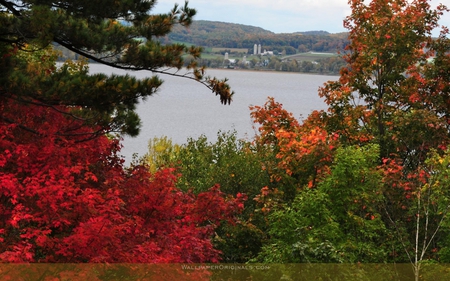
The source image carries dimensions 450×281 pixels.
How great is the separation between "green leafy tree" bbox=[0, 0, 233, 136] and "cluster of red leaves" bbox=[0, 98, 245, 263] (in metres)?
0.43

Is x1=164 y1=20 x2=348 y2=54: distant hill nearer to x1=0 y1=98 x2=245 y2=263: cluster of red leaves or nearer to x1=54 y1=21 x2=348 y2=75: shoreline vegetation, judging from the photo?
x1=54 y1=21 x2=348 y2=75: shoreline vegetation

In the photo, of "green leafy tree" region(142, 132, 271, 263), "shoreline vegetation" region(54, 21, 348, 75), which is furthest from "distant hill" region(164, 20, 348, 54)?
"green leafy tree" region(142, 132, 271, 263)

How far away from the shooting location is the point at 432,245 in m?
11.7

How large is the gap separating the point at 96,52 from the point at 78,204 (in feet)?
12.9

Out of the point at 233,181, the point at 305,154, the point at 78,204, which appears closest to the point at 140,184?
the point at 78,204

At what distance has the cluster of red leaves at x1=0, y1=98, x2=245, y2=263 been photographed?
8039 millimetres

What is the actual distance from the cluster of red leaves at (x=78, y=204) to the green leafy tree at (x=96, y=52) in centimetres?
43

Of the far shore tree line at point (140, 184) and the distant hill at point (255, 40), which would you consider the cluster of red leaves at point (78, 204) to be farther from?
the distant hill at point (255, 40)

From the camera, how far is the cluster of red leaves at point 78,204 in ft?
26.4

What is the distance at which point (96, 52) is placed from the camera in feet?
37.6

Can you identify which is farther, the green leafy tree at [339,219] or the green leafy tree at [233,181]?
the green leafy tree at [233,181]

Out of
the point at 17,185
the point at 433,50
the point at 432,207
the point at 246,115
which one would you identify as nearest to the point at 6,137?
the point at 17,185

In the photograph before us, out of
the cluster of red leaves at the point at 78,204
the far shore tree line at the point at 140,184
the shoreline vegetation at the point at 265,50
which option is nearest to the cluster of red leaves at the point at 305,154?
the far shore tree line at the point at 140,184

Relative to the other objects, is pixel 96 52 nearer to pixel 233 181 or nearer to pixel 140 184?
pixel 140 184
